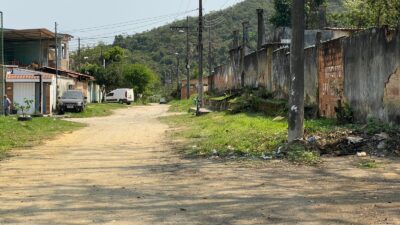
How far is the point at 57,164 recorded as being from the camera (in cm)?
1094

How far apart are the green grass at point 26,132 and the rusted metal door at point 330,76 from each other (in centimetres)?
887

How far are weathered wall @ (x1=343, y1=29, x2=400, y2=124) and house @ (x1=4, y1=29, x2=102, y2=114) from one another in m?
22.4

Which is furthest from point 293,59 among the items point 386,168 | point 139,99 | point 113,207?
point 139,99

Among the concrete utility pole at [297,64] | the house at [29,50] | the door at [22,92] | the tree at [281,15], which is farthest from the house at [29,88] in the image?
the tree at [281,15]

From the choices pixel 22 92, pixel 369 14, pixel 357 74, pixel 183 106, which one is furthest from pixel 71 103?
pixel 357 74

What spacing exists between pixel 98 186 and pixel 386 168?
15.4ft

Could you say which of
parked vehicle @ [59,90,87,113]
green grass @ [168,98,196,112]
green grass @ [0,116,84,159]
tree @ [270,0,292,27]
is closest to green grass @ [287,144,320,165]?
green grass @ [0,116,84,159]

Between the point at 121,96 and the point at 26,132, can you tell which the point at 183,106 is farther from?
the point at 26,132

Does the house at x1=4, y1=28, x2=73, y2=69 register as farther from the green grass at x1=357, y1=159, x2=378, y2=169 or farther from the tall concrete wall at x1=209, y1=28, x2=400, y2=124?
the green grass at x1=357, y1=159, x2=378, y2=169

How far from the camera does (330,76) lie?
16688mm

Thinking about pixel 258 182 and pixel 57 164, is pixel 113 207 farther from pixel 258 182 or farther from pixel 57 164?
pixel 57 164

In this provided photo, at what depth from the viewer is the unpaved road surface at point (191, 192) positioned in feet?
19.9

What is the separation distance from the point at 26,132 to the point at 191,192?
12852 mm

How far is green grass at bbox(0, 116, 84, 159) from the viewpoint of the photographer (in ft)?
50.2
